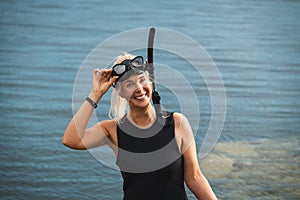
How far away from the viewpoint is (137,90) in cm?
211

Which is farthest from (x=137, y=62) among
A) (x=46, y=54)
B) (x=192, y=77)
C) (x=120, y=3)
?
(x=120, y=3)

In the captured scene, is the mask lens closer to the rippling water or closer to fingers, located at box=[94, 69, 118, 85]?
fingers, located at box=[94, 69, 118, 85]

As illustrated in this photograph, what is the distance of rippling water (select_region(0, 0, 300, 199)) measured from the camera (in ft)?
12.8

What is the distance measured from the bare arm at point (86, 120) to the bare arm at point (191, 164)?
12.1 inches

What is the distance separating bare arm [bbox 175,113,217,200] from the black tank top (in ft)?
0.08

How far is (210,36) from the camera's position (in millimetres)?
8047

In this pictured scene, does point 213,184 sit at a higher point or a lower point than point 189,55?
lower

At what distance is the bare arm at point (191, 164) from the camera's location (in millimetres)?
2111

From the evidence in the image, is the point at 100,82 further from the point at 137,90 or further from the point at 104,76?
the point at 137,90

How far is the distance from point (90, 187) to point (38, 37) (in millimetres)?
4228

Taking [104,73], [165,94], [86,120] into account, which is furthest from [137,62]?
[165,94]

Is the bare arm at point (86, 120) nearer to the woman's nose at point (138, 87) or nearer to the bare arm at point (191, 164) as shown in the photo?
the woman's nose at point (138, 87)

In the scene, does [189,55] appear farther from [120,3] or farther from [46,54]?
[120,3]

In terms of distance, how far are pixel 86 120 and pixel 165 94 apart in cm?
360
